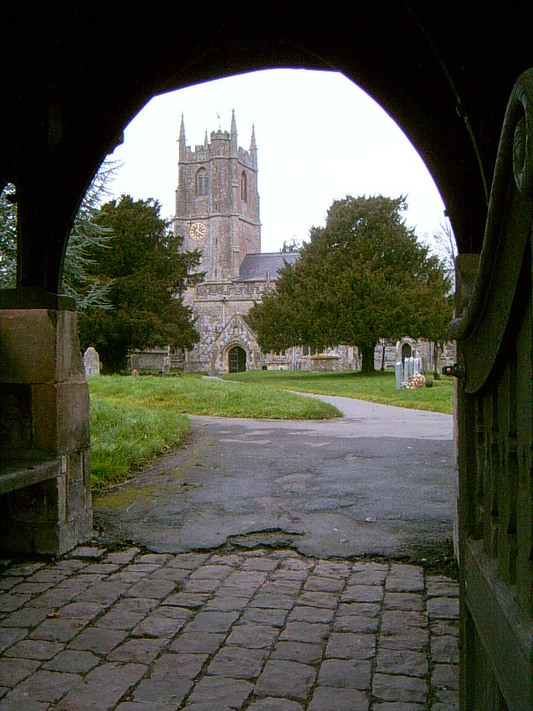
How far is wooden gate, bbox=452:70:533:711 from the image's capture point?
4.08ft

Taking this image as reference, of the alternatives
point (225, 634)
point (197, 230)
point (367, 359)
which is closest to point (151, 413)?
point (225, 634)

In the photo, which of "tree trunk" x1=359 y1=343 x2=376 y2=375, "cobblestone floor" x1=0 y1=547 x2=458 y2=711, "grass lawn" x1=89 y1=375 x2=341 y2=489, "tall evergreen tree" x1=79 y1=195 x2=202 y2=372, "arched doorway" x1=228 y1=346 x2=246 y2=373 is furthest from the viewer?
"arched doorway" x1=228 y1=346 x2=246 y2=373

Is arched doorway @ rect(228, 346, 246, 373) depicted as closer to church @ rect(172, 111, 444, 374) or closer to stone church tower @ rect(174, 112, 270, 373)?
church @ rect(172, 111, 444, 374)

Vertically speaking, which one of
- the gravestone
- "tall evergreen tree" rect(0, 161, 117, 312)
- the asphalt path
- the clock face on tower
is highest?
the clock face on tower

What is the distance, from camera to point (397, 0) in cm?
399

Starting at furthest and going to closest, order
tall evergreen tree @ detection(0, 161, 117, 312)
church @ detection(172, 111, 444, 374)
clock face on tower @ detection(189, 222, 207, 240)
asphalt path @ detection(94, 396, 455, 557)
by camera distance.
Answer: clock face on tower @ detection(189, 222, 207, 240) < church @ detection(172, 111, 444, 374) < tall evergreen tree @ detection(0, 161, 117, 312) < asphalt path @ detection(94, 396, 455, 557)

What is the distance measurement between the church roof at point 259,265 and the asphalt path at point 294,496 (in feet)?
177

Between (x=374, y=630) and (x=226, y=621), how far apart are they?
0.69 m

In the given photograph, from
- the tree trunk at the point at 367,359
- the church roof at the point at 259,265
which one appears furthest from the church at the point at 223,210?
the tree trunk at the point at 367,359

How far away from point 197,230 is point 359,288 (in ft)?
136

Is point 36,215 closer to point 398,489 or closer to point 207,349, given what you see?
point 398,489

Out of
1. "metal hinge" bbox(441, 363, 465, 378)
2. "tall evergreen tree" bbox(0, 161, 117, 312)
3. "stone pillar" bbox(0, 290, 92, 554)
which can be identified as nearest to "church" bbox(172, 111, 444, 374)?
"tall evergreen tree" bbox(0, 161, 117, 312)

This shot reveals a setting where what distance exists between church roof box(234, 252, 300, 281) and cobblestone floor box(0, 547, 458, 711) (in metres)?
58.3

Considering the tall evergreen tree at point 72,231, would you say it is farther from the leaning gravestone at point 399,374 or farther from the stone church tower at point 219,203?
the stone church tower at point 219,203
